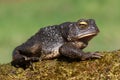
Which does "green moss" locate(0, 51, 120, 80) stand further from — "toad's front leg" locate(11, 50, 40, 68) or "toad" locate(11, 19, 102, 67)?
"toad" locate(11, 19, 102, 67)

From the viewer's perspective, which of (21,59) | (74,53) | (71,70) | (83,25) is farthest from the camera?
(83,25)

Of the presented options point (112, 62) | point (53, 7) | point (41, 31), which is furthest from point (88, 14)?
point (112, 62)

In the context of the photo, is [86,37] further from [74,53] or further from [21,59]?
[21,59]

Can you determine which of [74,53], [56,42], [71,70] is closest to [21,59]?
[56,42]

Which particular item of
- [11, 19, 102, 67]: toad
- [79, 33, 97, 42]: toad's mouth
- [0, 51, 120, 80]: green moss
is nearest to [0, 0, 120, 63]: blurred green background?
[11, 19, 102, 67]: toad

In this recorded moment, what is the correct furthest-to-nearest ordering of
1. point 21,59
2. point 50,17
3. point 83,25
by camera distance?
point 50,17 < point 83,25 < point 21,59

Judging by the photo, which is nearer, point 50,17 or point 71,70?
point 71,70

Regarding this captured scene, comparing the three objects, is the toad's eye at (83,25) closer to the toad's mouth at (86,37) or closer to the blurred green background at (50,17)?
the toad's mouth at (86,37)
